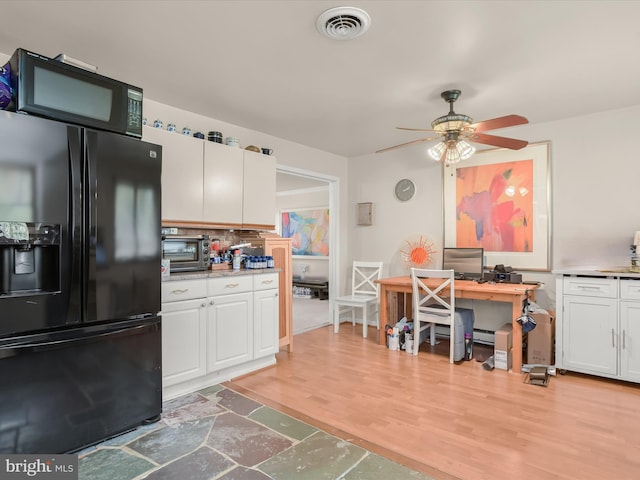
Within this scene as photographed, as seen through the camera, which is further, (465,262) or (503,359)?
(465,262)

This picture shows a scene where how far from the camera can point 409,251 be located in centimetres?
476

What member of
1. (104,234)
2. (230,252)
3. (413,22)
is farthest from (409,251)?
(104,234)

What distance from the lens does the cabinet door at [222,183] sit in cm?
322

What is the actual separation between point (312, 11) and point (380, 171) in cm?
323

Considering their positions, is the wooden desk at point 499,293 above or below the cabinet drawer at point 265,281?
below

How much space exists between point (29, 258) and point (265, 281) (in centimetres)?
186

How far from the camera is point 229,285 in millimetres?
3066

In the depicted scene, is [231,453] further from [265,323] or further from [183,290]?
[265,323]

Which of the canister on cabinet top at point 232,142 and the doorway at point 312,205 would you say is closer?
the canister on cabinet top at point 232,142

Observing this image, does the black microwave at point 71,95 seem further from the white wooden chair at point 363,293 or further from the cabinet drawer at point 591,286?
the cabinet drawer at point 591,286

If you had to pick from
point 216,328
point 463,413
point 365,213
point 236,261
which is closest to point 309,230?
point 365,213

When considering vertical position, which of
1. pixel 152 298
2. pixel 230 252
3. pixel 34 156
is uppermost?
pixel 34 156

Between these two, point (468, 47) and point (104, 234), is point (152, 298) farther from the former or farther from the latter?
point (468, 47)

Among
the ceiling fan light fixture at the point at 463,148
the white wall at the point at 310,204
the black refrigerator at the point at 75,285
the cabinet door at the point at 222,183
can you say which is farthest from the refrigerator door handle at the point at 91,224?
the white wall at the point at 310,204
